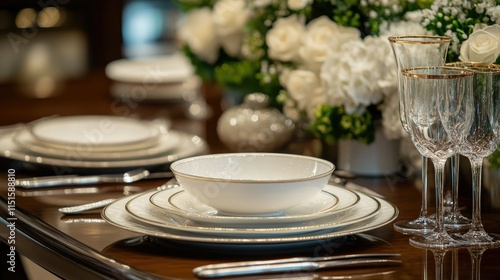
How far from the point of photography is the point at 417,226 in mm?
1168

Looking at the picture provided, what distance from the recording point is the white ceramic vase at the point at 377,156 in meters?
1.52

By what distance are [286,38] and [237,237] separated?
70 cm

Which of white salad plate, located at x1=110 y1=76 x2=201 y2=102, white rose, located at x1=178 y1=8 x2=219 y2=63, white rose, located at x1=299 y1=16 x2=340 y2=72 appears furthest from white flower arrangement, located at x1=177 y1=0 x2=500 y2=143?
white salad plate, located at x1=110 y1=76 x2=201 y2=102

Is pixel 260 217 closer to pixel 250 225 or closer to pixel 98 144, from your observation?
pixel 250 225

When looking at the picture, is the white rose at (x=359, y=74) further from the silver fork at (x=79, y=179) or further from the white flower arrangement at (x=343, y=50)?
the silver fork at (x=79, y=179)

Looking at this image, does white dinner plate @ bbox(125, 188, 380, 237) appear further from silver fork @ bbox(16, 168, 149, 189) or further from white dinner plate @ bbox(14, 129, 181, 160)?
white dinner plate @ bbox(14, 129, 181, 160)

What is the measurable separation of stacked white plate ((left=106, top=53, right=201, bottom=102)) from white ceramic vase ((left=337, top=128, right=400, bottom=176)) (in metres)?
0.92

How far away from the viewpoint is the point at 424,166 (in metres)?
1.15

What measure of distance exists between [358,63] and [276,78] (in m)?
0.35

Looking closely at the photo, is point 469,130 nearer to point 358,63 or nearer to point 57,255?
point 358,63

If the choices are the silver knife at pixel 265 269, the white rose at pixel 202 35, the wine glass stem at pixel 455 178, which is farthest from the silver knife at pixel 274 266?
the white rose at pixel 202 35

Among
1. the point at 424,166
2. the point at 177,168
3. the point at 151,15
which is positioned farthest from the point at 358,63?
the point at 151,15

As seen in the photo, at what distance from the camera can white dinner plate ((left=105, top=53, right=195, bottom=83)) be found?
8.25 ft

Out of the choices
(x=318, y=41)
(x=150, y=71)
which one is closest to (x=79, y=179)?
(x=318, y=41)
